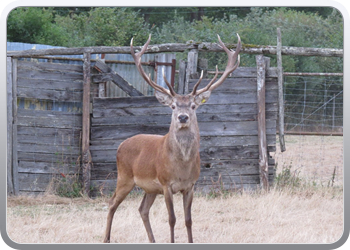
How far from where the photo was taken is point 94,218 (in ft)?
21.2

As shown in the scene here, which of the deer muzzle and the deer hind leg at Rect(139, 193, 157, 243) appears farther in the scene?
the deer hind leg at Rect(139, 193, 157, 243)

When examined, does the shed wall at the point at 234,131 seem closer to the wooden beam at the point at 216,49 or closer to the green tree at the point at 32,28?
the wooden beam at the point at 216,49

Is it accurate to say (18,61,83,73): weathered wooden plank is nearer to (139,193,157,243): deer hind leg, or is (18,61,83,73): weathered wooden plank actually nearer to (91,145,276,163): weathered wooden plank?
(91,145,276,163): weathered wooden plank

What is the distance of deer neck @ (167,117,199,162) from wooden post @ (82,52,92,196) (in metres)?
2.69

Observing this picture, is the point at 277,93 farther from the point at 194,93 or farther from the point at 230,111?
the point at 194,93

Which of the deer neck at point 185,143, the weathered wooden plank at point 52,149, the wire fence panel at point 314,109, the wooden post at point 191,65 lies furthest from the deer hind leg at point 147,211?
the wire fence panel at point 314,109

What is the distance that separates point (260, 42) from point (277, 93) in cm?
725

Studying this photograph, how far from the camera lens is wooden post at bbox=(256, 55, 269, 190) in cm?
746

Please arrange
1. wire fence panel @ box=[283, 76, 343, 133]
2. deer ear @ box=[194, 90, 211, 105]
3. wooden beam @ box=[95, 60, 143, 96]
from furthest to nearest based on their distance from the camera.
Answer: wire fence panel @ box=[283, 76, 343, 133], wooden beam @ box=[95, 60, 143, 96], deer ear @ box=[194, 90, 211, 105]

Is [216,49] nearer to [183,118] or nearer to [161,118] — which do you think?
[161,118]

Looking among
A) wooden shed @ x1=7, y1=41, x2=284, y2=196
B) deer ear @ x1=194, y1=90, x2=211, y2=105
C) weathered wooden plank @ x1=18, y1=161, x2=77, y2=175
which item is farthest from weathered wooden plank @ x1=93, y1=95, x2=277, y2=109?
deer ear @ x1=194, y1=90, x2=211, y2=105

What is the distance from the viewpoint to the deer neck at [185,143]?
5.20m
